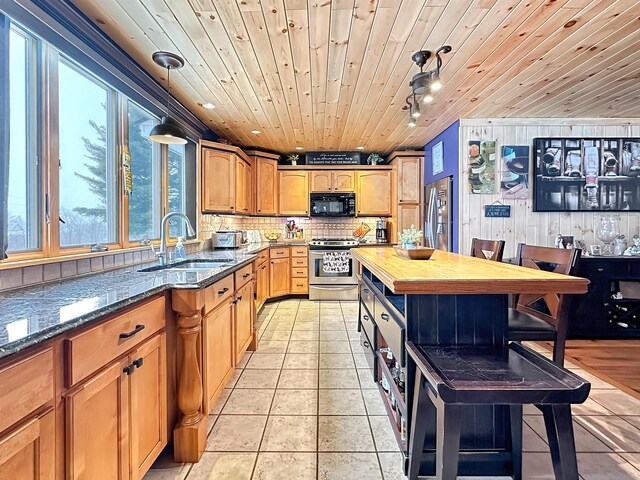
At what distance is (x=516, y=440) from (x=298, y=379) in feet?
4.82

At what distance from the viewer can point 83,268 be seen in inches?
71.7

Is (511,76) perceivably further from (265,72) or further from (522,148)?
(265,72)

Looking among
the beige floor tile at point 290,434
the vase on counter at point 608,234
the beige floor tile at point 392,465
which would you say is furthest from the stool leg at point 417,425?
the vase on counter at point 608,234

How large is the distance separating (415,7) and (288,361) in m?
2.74

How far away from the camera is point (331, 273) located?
16.4 ft

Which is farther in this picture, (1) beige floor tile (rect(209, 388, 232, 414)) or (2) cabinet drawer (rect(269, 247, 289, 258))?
(2) cabinet drawer (rect(269, 247, 289, 258))

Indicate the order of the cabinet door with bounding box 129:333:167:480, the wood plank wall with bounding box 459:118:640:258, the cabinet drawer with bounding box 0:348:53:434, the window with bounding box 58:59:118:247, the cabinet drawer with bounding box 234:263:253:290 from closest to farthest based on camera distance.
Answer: the cabinet drawer with bounding box 0:348:53:434 < the cabinet door with bounding box 129:333:167:480 < the window with bounding box 58:59:118:247 < the cabinet drawer with bounding box 234:263:253:290 < the wood plank wall with bounding box 459:118:640:258

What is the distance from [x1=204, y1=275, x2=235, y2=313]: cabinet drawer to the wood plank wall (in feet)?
9.61

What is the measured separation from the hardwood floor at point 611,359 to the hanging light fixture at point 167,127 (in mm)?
3723

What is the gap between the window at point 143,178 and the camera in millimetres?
2549

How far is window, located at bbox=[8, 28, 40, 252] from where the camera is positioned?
4.83ft

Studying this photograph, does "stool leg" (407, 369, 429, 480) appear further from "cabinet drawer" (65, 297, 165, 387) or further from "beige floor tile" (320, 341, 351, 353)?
"beige floor tile" (320, 341, 351, 353)

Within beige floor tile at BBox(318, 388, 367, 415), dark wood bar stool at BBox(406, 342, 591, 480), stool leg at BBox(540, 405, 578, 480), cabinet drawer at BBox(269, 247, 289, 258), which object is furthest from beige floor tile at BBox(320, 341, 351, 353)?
cabinet drawer at BBox(269, 247, 289, 258)

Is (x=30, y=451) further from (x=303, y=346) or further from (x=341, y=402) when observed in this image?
(x=303, y=346)
